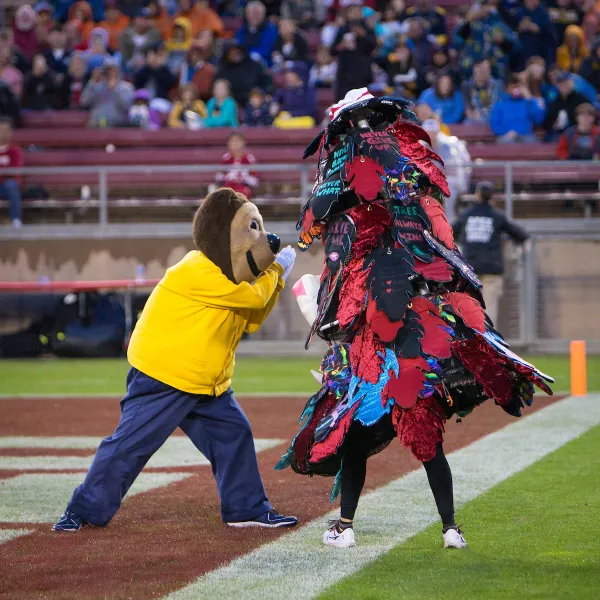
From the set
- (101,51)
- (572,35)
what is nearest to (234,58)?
(101,51)

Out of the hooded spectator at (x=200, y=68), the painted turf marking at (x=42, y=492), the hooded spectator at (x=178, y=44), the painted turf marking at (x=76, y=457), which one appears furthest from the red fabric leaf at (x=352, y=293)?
the hooded spectator at (x=178, y=44)

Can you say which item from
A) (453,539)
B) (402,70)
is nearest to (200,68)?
(402,70)

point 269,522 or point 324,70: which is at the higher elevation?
point 324,70

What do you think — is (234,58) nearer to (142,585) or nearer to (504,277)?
(504,277)

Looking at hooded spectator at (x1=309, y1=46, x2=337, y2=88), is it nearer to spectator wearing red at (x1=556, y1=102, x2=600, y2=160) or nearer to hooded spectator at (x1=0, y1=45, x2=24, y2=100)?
spectator wearing red at (x1=556, y1=102, x2=600, y2=160)

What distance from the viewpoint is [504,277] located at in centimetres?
1484

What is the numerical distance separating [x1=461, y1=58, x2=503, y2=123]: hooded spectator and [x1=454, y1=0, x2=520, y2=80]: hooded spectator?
15cm

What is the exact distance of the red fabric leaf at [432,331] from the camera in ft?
14.5

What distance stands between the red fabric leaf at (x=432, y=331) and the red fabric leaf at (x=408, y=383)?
0.19 feet

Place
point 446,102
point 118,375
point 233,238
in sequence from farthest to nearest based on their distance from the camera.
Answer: point 446,102 → point 118,375 → point 233,238

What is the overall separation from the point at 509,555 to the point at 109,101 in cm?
1418

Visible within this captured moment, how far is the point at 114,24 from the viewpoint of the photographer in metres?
19.6

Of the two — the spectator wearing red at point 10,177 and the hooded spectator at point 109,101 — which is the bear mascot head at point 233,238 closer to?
the spectator wearing red at point 10,177

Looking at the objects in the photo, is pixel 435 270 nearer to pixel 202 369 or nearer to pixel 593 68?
pixel 202 369
